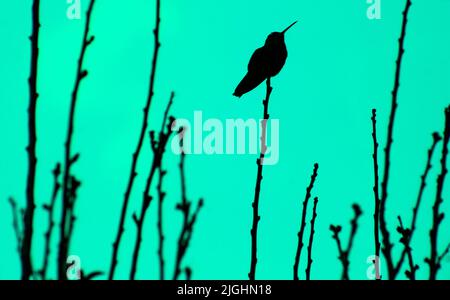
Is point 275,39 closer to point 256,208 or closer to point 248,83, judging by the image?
point 248,83

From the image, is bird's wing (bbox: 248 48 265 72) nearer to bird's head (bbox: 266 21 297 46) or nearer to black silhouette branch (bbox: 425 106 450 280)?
bird's head (bbox: 266 21 297 46)

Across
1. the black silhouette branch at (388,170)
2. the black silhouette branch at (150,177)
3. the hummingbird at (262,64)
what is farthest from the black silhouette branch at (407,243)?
the hummingbird at (262,64)

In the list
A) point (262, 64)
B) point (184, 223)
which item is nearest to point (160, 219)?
point (184, 223)

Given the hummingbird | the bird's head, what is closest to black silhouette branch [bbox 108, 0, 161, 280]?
the hummingbird

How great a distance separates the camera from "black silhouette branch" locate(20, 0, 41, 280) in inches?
89.1

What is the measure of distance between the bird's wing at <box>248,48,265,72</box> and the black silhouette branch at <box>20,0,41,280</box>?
573cm

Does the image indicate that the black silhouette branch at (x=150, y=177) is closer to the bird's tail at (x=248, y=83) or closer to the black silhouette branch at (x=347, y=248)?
the black silhouette branch at (x=347, y=248)

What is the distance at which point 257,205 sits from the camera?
271 cm

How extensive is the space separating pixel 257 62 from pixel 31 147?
5.94 m

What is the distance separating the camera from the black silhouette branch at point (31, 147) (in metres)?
2.26

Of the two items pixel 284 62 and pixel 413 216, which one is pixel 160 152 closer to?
pixel 413 216

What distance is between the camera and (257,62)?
26.6ft

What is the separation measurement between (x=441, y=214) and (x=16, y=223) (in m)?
1.92
